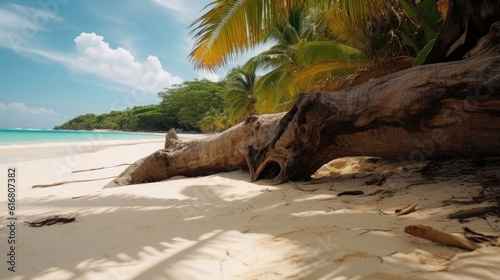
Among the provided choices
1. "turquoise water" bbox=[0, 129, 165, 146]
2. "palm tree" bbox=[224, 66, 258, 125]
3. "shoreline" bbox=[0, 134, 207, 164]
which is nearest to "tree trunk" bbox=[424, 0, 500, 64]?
"shoreline" bbox=[0, 134, 207, 164]

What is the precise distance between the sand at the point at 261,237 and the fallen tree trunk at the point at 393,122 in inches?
14.3

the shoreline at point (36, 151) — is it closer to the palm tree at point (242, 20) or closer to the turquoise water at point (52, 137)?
the turquoise water at point (52, 137)

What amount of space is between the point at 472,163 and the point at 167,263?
2798mm

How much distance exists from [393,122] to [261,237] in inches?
70.9

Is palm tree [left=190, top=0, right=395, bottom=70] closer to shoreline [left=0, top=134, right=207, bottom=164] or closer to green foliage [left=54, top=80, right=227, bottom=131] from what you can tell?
shoreline [left=0, top=134, right=207, bottom=164]

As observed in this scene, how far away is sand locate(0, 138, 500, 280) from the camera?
1.15m

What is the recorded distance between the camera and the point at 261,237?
162 centimetres

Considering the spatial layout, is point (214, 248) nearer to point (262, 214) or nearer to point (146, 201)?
point (262, 214)

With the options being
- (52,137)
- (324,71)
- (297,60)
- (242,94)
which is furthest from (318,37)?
(52,137)

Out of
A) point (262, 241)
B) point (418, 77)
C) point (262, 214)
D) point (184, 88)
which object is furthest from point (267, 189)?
point (184, 88)

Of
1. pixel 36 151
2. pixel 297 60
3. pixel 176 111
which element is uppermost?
pixel 176 111

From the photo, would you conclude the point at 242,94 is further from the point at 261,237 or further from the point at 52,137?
the point at 52,137

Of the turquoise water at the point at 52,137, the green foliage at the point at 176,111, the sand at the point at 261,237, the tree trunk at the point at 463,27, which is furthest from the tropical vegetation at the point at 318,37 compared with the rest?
the green foliage at the point at 176,111

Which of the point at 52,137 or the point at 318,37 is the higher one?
the point at 318,37
